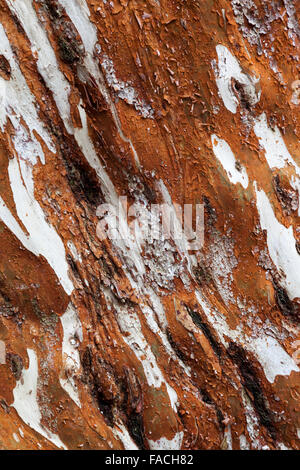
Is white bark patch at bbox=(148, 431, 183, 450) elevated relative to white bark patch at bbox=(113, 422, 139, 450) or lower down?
lower down

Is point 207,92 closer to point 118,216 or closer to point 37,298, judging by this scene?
point 118,216

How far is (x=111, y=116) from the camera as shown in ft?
7.57

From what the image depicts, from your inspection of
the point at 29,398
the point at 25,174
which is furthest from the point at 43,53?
the point at 29,398

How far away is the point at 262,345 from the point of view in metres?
2.40

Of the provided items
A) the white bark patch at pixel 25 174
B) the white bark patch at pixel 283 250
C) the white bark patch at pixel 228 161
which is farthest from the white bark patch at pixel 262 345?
the white bark patch at pixel 25 174

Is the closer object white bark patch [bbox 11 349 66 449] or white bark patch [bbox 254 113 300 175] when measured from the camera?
white bark patch [bbox 11 349 66 449]

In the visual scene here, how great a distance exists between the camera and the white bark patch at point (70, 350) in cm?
224

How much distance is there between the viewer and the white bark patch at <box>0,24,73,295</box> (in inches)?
87.9

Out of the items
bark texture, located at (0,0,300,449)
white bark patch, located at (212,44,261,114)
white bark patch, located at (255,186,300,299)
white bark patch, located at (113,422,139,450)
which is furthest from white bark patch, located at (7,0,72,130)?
white bark patch, located at (113,422,139,450)

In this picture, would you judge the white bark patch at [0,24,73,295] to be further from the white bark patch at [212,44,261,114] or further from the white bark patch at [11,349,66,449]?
the white bark patch at [212,44,261,114]

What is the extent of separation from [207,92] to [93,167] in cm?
79

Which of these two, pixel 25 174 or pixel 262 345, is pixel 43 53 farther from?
pixel 262 345

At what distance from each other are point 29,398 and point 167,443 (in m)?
0.82
